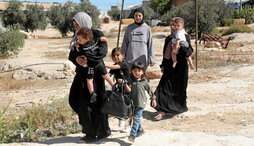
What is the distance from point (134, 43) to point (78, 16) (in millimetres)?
1790

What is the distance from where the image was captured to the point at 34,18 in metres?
40.5

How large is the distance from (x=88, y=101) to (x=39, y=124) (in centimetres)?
177

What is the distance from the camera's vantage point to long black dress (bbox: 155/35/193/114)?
6.30 metres

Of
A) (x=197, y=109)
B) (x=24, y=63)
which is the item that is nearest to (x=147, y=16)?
(x=24, y=63)

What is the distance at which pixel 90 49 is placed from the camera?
14.5 ft

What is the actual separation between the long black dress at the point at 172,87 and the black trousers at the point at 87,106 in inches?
71.8

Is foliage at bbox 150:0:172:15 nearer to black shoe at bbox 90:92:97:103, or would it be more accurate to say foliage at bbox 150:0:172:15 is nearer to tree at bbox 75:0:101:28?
tree at bbox 75:0:101:28

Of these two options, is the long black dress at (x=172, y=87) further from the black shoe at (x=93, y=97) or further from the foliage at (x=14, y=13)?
the foliage at (x=14, y=13)

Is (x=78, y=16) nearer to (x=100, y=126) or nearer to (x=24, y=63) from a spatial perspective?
(x=100, y=126)

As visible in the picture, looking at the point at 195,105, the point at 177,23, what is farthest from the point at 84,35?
the point at 195,105

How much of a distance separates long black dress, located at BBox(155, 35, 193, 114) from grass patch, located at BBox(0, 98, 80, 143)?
140 centimetres

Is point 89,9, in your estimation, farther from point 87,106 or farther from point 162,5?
point 87,106

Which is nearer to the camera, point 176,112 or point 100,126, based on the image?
point 100,126

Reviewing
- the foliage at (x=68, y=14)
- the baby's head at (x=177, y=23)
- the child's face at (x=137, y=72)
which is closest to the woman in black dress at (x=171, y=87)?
the baby's head at (x=177, y=23)
